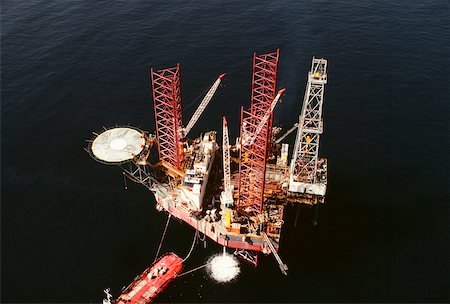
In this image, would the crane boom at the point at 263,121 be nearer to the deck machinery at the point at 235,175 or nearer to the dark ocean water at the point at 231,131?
the deck machinery at the point at 235,175

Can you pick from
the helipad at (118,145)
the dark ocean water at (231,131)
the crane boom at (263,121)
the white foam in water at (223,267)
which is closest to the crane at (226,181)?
the crane boom at (263,121)

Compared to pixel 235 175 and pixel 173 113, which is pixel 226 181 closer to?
pixel 235 175

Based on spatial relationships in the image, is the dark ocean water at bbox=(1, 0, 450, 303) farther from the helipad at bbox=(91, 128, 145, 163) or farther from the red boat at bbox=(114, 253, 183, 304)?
the helipad at bbox=(91, 128, 145, 163)

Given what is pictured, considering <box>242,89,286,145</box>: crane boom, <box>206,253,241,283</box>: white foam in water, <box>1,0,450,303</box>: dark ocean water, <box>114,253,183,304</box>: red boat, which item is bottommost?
<box>206,253,241,283</box>: white foam in water

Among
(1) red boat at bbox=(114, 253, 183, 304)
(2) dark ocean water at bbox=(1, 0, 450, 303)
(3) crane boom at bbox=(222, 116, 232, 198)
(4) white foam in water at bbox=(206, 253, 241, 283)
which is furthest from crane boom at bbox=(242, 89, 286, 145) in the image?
(1) red boat at bbox=(114, 253, 183, 304)

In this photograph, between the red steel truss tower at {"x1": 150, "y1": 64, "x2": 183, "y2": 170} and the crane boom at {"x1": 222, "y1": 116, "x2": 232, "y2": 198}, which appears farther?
the crane boom at {"x1": 222, "y1": 116, "x2": 232, "y2": 198}

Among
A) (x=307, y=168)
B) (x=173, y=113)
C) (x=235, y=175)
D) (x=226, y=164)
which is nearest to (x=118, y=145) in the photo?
(x=173, y=113)

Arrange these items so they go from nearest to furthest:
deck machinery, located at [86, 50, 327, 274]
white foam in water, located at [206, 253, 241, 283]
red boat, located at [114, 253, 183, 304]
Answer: red boat, located at [114, 253, 183, 304] < deck machinery, located at [86, 50, 327, 274] < white foam in water, located at [206, 253, 241, 283]
